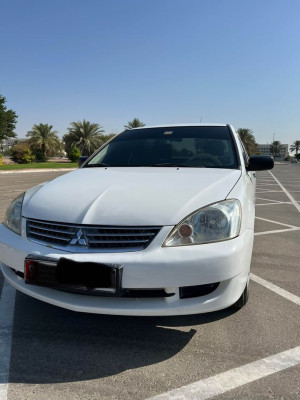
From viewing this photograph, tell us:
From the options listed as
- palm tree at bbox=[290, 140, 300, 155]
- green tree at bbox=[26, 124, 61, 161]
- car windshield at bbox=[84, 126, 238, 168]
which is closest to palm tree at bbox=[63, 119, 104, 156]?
green tree at bbox=[26, 124, 61, 161]

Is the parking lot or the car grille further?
the car grille

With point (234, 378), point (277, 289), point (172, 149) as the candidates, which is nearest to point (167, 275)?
point (234, 378)

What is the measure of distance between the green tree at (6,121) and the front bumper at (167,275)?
3641 centimetres

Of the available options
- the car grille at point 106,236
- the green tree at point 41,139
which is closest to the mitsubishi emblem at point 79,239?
the car grille at point 106,236

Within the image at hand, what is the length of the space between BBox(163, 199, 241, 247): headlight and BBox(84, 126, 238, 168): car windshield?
0.98 m

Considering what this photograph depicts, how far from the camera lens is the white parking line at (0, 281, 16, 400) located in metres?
1.84

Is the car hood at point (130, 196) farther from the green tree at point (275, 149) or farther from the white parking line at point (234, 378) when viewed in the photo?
the green tree at point (275, 149)

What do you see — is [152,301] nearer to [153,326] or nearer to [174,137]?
[153,326]

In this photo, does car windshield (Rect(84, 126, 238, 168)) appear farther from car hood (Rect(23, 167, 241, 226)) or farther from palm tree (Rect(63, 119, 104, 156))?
palm tree (Rect(63, 119, 104, 156))

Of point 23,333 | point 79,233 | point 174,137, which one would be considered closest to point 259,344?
point 79,233

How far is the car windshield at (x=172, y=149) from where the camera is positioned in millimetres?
3194

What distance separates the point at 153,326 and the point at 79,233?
3.00 ft

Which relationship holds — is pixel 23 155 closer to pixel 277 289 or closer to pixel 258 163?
pixel 258 163

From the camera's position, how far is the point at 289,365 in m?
1.96
